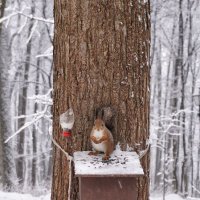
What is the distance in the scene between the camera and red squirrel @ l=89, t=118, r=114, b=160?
1.96m

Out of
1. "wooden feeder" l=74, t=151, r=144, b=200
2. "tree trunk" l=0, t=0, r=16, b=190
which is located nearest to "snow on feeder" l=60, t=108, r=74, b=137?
"wooden feeder" l=74, t=151, r=144, b=200

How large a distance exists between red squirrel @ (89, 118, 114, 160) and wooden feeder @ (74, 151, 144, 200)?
0.06 meters

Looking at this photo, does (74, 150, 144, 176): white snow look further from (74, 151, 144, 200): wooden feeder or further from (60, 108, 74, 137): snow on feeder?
(60, 108, 74, 137): snow on feeder

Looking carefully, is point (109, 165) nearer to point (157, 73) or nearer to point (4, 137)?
point (4, 137)

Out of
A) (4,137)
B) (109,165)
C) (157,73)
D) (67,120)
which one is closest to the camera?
(109,165)

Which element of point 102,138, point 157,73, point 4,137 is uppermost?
point 157,73

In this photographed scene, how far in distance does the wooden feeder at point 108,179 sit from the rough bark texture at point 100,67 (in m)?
0.22

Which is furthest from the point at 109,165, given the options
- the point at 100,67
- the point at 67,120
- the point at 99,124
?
the point at 100,67

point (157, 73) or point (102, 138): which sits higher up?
point (157, 73)

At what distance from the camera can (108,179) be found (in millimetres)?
1923

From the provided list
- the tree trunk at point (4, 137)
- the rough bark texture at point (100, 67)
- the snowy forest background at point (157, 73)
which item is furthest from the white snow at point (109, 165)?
the tree trunk at point (4, 137)

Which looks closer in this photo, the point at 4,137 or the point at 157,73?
the point at 4,137

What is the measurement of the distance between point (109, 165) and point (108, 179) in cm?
7

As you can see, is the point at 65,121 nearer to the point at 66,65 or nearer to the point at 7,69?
the point at 66,65
